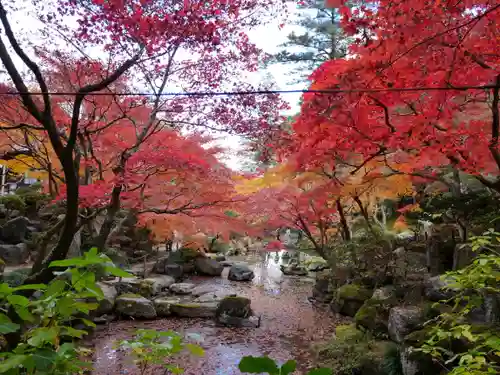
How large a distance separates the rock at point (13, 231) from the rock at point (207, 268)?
19.8ft

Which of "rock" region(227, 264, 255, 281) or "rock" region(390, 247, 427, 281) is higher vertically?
"rock" region(390, 247, 427, 281)

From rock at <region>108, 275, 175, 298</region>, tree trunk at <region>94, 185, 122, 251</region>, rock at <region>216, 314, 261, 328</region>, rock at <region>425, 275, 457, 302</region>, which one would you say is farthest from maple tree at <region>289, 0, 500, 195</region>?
rock at <region>108, 275, 175, 298</region>

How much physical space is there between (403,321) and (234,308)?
13.2 feet

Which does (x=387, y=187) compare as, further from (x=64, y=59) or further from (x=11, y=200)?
(x=11, y=200)

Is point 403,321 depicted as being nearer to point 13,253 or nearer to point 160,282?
point 160,282

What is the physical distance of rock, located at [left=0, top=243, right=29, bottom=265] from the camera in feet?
36.0

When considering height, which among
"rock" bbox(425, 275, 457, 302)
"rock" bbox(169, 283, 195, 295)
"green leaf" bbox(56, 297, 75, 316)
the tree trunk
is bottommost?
"rock" bbox(169, 283, 195, 295)

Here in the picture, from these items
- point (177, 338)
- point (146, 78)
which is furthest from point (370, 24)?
point (146, 78)

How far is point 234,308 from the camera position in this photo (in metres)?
8.15

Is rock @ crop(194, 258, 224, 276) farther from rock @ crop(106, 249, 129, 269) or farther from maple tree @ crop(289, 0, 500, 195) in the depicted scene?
maple tree @ crop(289, 0, 500, 195)

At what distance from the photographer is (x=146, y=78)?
516 cm

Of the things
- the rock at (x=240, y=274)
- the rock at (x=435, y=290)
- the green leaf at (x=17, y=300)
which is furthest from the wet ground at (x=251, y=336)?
the green leaf at (x=17, y=300)

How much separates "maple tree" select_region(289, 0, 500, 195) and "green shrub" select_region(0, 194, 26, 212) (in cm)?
1231

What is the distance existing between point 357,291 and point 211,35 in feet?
22.0
